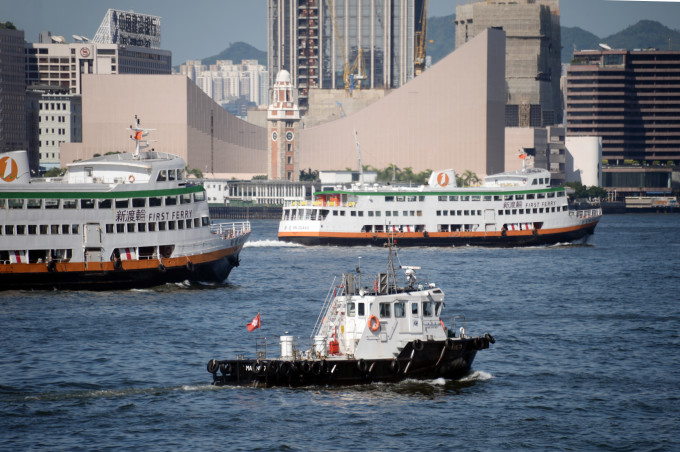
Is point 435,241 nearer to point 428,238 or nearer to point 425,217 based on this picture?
point 428,238

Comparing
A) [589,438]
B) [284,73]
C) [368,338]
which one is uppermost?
[284,73]

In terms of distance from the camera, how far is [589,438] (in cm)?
3225

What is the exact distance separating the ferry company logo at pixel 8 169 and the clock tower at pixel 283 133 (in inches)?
4893

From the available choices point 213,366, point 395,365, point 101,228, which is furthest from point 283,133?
point 395,365

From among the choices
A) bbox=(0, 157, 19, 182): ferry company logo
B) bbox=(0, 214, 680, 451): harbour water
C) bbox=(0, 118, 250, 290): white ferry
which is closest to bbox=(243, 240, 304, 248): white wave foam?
bbox=(0, 214, 680, 451): harbour water

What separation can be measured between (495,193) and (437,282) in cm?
3193

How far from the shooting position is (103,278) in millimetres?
59156

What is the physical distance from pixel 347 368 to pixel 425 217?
61.6 metres

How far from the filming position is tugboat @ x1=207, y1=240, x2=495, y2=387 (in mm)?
35531

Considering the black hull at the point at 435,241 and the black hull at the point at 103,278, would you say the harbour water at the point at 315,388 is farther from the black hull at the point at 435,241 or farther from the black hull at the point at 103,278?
the black hull at the point at 435,241

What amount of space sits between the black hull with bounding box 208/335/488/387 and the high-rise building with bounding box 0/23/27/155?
513 ft

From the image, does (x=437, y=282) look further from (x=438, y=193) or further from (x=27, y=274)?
(x=438, y=193)

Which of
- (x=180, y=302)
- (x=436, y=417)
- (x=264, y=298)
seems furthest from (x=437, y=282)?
(x=436, y=417)

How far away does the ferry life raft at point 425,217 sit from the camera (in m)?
95.9
